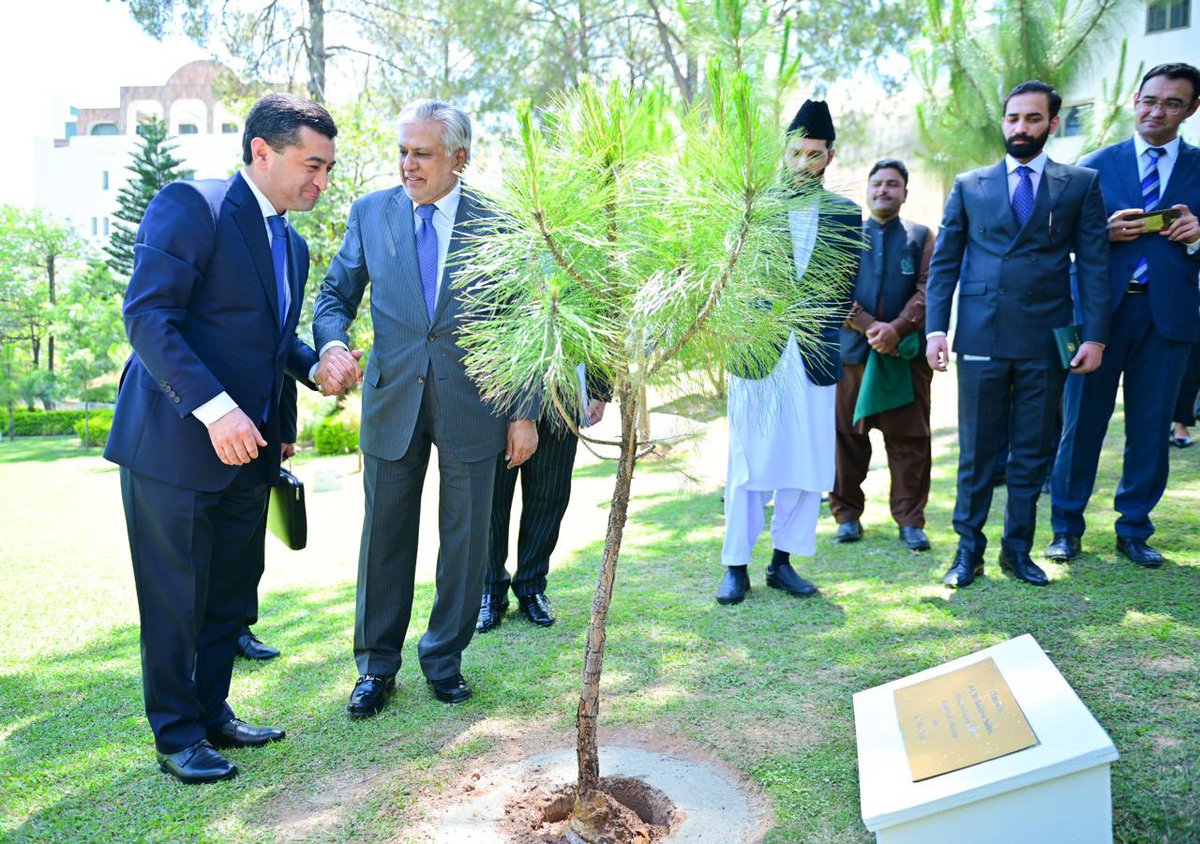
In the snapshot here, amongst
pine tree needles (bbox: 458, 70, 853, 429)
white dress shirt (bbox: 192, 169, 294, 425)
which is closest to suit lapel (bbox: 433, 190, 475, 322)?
white dress shirt (bbox: 192, 169, 294, 425)

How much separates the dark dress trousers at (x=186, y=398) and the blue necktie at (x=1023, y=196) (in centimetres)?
308

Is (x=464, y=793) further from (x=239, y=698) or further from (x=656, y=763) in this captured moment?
(x=239, y=698)

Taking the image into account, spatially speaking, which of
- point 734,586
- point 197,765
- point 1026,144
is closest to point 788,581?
point 734,586

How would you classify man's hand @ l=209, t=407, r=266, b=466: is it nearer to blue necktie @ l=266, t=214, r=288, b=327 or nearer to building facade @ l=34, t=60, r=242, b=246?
blue necktie @ l=266, t=214, r=288, b=327

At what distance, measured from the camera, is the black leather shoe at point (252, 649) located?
3.83 metres

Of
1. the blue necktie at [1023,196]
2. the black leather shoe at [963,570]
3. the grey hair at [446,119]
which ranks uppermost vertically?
the grey hair at [446,119]

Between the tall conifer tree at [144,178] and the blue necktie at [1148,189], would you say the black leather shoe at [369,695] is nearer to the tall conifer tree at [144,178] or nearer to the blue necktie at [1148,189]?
the blue necktie at [1148,189]

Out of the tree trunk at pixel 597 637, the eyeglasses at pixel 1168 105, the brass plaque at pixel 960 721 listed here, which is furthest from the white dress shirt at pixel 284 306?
the eyeglasses at pixel 1168 105

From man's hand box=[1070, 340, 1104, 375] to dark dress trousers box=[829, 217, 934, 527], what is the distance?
1.16 metres

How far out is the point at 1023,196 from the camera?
4141 mm

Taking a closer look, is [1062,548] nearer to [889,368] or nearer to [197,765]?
[889,368]

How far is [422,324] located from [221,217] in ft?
2.25

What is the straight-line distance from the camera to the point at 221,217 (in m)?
2.79

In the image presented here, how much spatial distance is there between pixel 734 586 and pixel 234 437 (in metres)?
2.40
